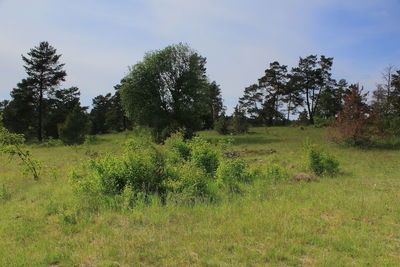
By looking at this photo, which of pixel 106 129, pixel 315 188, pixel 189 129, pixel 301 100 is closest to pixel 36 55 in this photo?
pixel 106 129

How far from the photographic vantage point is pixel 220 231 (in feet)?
17.6

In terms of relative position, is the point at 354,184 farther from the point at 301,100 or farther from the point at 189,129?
the point at 301,100

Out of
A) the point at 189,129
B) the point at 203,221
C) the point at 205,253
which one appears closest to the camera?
the point at 205,253

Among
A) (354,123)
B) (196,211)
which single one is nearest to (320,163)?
(196,211)

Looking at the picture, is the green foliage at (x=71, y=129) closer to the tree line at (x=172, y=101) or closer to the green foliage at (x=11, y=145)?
the tree line at (x=172, y=101)

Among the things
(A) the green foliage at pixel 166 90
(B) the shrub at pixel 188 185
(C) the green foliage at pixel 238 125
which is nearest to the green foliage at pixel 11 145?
(B) the shrub at pixel 188 185

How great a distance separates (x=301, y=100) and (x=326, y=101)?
5.51 m

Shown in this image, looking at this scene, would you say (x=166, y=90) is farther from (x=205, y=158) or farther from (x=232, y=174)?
(x=232, y=174)

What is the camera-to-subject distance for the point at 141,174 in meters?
7.73

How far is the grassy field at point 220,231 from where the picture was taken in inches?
176

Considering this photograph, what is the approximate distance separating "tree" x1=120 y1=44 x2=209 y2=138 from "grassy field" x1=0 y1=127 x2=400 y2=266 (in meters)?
22.3

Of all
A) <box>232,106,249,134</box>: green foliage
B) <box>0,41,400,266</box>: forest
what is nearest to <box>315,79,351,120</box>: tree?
<box>232,106,249,134</box>: green foliage

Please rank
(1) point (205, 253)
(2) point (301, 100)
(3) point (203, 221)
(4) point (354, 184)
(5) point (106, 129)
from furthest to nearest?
(5) point (106, 129), (2) point (301, 100), (4) point (354, 184), (3) point (203, 221), (1) point (205, 253)

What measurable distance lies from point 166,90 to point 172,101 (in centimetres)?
122
